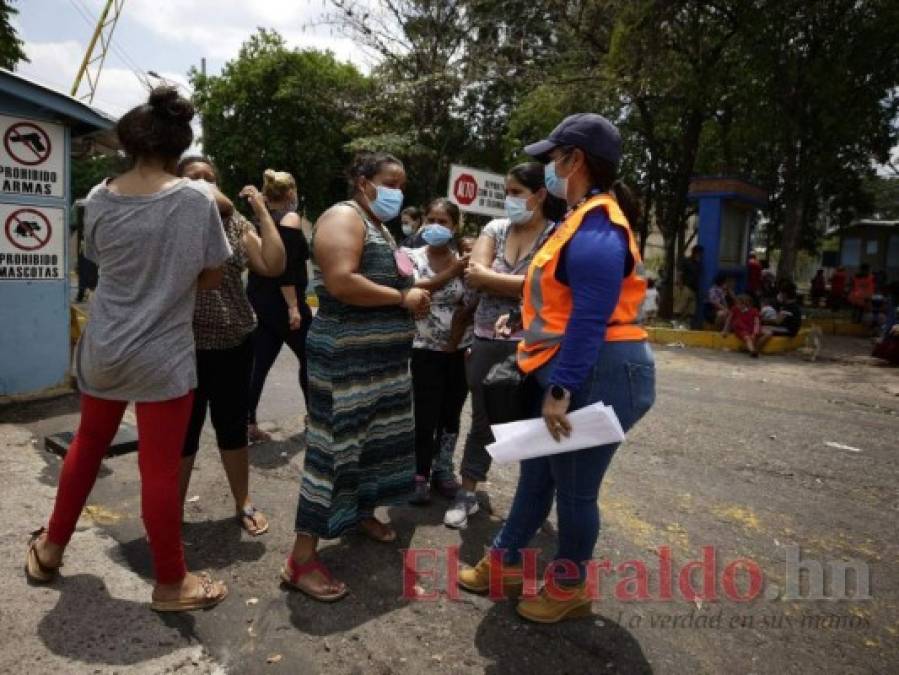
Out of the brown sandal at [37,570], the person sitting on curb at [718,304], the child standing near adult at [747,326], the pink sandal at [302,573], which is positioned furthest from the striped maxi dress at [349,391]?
the person sitting on curb at [718,304]

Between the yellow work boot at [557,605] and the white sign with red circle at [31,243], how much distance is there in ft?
15.0

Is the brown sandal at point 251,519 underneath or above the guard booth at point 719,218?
underneath

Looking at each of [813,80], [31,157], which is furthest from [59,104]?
[813,80]

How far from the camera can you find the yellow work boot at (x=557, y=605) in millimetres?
2564

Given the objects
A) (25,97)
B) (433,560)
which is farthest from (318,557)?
(25,97)

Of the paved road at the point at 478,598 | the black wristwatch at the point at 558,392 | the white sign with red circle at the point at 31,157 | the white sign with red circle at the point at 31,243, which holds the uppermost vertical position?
the white sign with red circle at the point at 31,157

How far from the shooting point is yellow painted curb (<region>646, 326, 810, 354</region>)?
10.2 meters

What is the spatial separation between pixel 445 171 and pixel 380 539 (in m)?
15.8

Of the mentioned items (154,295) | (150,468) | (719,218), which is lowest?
(150,468)

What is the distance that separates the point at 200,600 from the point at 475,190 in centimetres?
621

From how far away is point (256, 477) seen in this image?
4.00 metres

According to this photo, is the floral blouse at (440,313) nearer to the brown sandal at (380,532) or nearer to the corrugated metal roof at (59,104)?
the brown sandal at (380,532)

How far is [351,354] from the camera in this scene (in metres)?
2.70

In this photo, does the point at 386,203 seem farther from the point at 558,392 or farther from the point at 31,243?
the point at 31,243
